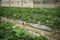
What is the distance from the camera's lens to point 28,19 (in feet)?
21.1

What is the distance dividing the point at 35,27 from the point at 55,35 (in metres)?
1.18

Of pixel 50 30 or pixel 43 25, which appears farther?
pixel 43 25

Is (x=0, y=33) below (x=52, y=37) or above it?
above

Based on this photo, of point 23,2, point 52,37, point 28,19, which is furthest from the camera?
point 23,2

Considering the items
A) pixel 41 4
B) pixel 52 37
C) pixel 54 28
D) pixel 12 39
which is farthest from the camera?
pixel 41 4

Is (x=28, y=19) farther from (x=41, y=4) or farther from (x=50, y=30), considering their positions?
(x=41, y=4)

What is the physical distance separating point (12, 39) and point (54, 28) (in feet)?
7.81

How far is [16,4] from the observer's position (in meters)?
12.1

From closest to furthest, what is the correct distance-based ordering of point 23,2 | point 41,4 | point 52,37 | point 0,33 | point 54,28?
point 0,33, point 52,37, point 54,28, point 41,4, point 23,2

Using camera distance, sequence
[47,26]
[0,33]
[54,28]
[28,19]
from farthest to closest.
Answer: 1. [28,19]
2. [47,26]
3. [54,28]
4. [0,33]

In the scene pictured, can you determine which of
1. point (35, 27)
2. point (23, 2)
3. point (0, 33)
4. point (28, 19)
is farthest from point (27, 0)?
point (0, 33)

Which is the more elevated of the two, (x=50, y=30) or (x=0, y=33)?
(x=0, y=33)

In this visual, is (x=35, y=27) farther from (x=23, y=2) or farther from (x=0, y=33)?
(x=23, y=2)

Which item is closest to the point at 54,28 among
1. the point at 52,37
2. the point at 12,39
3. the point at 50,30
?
the point at 50,30
